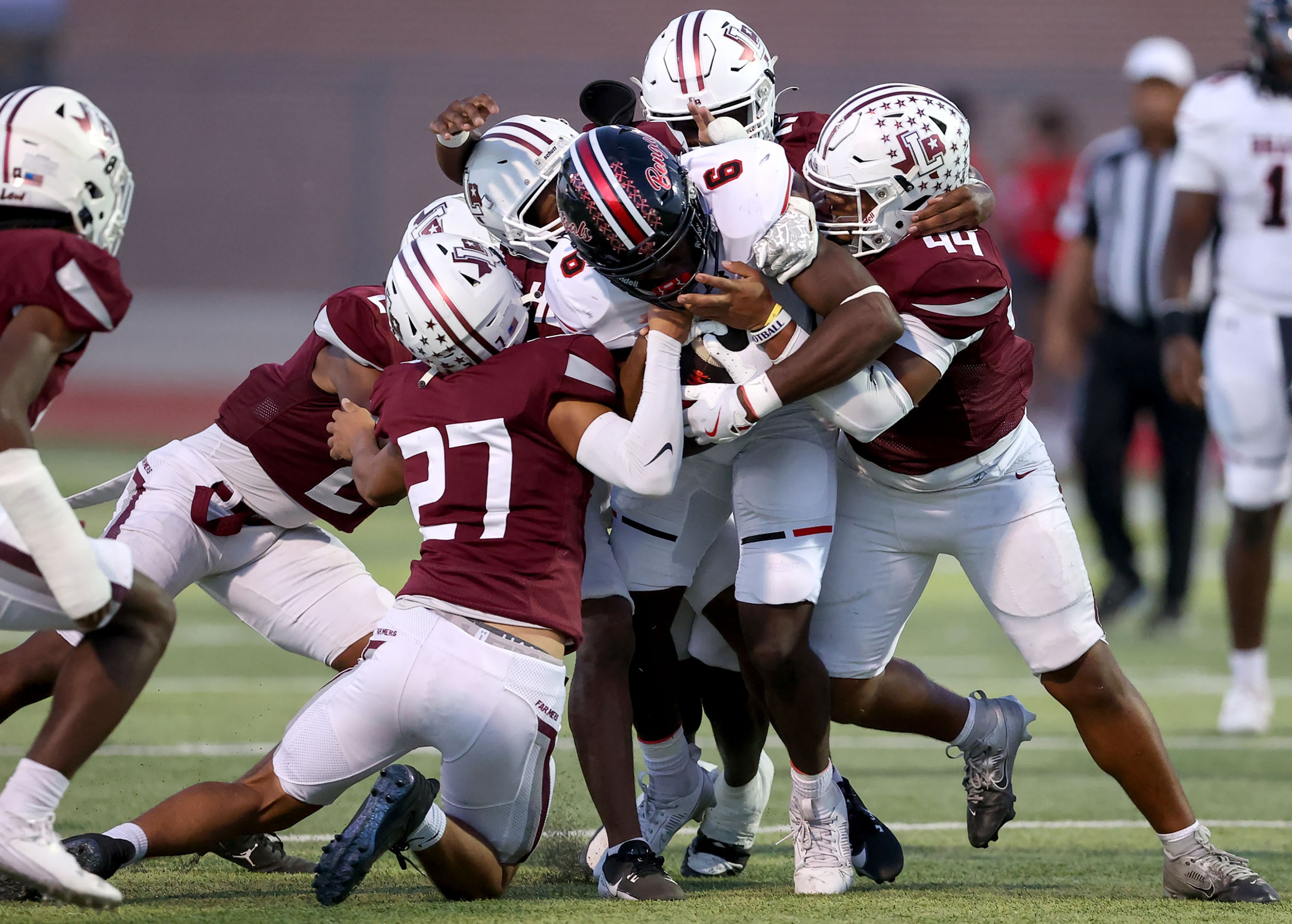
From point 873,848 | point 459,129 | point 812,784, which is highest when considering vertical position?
point 459,129

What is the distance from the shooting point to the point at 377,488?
3.80 m

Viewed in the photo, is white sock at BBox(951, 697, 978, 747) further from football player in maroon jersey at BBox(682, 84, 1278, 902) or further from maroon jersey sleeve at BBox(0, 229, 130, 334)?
maroon jersey sleeve at BBox(0, 229, 130, 334)

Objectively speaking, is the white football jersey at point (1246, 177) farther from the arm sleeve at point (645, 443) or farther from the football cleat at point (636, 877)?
the football cleat at point (636, 877)

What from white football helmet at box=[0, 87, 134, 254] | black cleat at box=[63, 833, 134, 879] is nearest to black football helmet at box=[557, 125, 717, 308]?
white football helmet at box=[0, 87, 134, 254]

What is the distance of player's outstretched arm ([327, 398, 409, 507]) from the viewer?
12.4 ft

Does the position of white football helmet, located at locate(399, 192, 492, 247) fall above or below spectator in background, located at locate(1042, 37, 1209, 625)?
above

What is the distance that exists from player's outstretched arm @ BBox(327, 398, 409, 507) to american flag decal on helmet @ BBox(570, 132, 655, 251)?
2.26ft

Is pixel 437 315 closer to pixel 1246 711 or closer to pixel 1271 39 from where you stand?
pixel 1271 39

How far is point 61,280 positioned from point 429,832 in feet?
4.36

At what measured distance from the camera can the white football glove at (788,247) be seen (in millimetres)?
3711

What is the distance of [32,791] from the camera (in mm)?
3236

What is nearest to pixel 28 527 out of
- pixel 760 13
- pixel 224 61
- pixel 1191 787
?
pixel 1191 787

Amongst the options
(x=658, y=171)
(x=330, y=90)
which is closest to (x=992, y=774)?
(x=658, y=171)

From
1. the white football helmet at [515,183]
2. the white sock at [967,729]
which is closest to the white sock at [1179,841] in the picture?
the white sock at [967,729]
